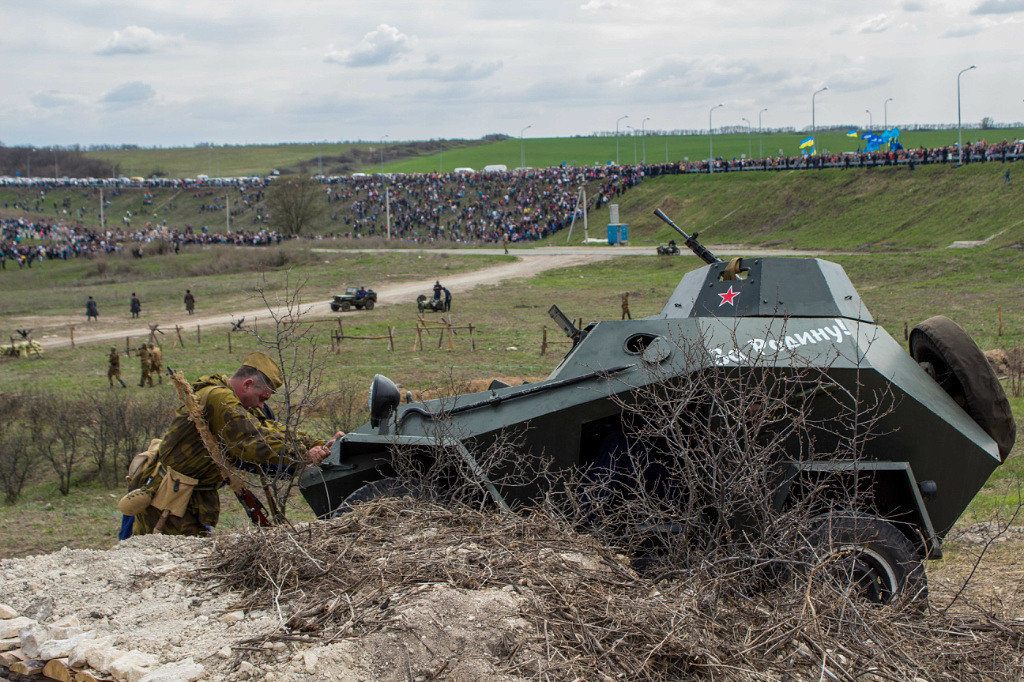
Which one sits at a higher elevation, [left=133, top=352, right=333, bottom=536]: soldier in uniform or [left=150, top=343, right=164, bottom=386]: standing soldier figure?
[left=133, top=352, right=333, bottom=536]: soldier in uniform

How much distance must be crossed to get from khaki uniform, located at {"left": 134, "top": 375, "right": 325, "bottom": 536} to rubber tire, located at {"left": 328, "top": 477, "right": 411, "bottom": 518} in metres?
0.39

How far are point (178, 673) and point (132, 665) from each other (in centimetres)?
23

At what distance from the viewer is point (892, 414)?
5.28 meters

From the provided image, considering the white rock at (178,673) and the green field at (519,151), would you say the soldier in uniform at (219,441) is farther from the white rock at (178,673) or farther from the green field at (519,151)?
the green field at (519,151)

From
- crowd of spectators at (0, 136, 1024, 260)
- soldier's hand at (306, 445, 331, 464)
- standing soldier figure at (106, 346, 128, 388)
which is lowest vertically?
standing soldier figure at (106, 346, 128, 388)

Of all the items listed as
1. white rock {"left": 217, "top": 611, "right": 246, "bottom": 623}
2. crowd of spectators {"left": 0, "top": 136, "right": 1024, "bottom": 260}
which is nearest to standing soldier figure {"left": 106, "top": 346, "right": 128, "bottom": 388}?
white rock {"left": 217, "top": 611, "right": 246, "bottom": 623}

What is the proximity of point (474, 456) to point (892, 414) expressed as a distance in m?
2.41

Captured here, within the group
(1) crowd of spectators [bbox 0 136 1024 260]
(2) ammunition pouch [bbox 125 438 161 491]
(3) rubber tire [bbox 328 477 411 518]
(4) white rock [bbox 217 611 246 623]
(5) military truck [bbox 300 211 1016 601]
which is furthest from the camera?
(1) crowd of spectators [bbox 0 136 1024 260]

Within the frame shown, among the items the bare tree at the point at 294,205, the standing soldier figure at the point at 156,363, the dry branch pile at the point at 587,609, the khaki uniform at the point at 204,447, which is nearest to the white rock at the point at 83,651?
the dry branch pile at the point at 587,609

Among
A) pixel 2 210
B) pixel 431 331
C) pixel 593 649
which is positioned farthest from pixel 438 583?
Result: pixel 2 210

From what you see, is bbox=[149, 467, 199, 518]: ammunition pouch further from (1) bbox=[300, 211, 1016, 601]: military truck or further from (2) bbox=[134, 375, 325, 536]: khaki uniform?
(1) bbox=[300, 211, 1016, 601]: military truck

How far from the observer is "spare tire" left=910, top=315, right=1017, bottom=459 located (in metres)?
5.92

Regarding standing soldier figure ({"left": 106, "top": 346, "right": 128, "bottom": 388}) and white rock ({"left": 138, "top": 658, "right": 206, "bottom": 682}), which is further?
standing soldier figure ({"left": 106, "top": 346, "right": 128, "bottom": 388})

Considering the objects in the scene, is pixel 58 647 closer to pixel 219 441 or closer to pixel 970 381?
pixel 219 441
